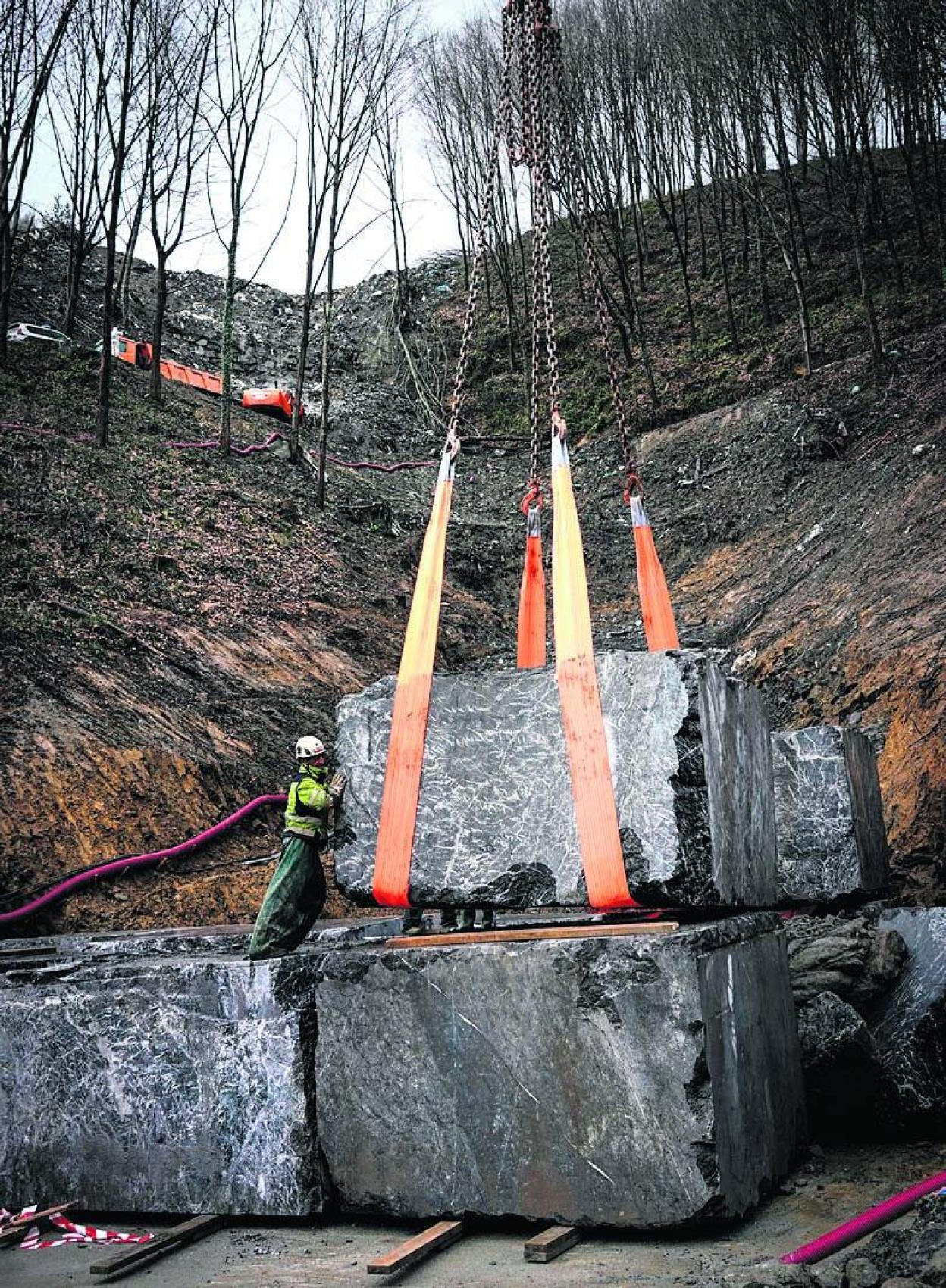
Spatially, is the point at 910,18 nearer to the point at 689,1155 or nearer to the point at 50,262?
the point at 689,1155

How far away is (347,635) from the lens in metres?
15.9

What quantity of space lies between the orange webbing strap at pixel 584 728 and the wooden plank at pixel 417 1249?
141 cm

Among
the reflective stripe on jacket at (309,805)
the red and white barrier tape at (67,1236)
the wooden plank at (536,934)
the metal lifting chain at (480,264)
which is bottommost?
the red and white barrier tape at (67,1236)

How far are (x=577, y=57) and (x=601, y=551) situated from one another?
12878 mm

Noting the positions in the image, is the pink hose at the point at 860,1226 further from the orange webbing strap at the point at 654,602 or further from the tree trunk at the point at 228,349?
the tree trunk at the point at 228,349

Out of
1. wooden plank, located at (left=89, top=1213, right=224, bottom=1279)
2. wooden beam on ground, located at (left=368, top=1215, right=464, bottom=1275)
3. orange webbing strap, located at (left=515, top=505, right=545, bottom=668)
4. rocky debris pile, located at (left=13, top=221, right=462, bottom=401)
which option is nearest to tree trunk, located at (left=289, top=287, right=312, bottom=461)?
rocky debris pile, located at (left=13, top=221, right=462, bottom=401)

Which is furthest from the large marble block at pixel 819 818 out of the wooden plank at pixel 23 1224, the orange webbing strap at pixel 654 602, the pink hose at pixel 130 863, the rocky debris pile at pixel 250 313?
the rocky debris pile at pixel 250 313

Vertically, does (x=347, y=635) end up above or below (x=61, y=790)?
above

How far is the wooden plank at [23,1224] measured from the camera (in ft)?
16.5

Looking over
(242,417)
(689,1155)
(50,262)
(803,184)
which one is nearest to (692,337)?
(803,184)

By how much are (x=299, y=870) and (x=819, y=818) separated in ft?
11.2

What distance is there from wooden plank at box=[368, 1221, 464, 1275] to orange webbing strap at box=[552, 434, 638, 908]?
1.41 m

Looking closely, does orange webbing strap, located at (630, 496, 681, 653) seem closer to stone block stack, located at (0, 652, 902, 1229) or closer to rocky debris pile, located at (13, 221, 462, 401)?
stone block stack, located at (0, 652, 902, 1229)

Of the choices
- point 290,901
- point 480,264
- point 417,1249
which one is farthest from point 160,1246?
point 480,264
